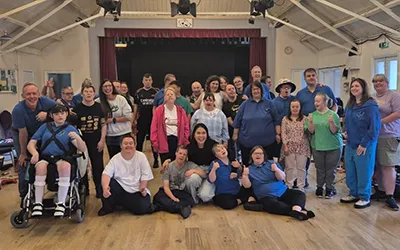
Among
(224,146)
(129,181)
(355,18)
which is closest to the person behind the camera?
(129,181)

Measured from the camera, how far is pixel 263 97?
14.5 ft

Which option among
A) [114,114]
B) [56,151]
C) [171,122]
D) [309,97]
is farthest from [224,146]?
[56,151]

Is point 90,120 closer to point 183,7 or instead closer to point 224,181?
point 224,181

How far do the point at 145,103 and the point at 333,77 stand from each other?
6.37 m

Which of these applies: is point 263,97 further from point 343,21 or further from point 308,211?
point 343,21

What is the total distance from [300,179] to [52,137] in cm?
270

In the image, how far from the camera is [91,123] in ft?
13.5

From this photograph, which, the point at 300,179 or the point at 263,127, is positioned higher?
the point at 263,127

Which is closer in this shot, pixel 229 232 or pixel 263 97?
pixel 229 232

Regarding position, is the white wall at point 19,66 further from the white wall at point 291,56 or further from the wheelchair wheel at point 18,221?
the white wall at point 291,56

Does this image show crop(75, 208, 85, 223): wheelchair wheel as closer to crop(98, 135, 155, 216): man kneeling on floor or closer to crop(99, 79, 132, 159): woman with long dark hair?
crop(98, 135, 155, 216): man kneeling on floor

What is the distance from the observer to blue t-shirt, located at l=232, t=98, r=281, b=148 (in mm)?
4305

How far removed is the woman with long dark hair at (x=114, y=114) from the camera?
4377 mm

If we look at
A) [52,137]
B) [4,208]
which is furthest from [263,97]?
[4,208]
